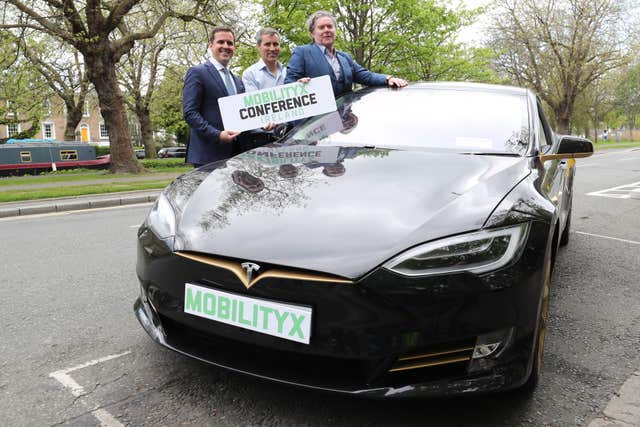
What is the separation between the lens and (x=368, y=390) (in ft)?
5.56

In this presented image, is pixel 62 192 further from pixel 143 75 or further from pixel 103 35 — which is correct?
pixel 143 75

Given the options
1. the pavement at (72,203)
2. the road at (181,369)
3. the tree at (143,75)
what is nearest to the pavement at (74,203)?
the pavement at (72,203)

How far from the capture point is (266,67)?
15.2ft

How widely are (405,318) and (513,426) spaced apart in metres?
0.67

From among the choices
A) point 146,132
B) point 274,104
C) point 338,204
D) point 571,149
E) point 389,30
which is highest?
point 389,30

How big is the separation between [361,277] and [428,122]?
5.22ft

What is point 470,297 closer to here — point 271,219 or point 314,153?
point 271,219

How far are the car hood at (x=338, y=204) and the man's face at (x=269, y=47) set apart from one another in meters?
2.15

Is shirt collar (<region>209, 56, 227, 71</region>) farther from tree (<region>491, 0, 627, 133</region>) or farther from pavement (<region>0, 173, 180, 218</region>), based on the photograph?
tree (<region>491, 0, 627, 133</region>)

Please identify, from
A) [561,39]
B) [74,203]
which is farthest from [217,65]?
[561,39]

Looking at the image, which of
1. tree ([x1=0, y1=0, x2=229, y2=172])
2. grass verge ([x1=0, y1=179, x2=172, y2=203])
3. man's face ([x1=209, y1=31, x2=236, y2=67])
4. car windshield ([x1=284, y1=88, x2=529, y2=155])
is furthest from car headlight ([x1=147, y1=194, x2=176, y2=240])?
tree ([x1=0, y1=0, x2=229, y2=172])

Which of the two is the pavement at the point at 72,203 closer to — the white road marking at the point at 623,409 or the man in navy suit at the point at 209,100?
the man in navy suit at the point at 209,100

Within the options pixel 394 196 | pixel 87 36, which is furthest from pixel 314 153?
pixel 87 36

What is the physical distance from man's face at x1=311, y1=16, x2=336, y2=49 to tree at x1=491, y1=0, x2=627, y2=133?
106 ft
